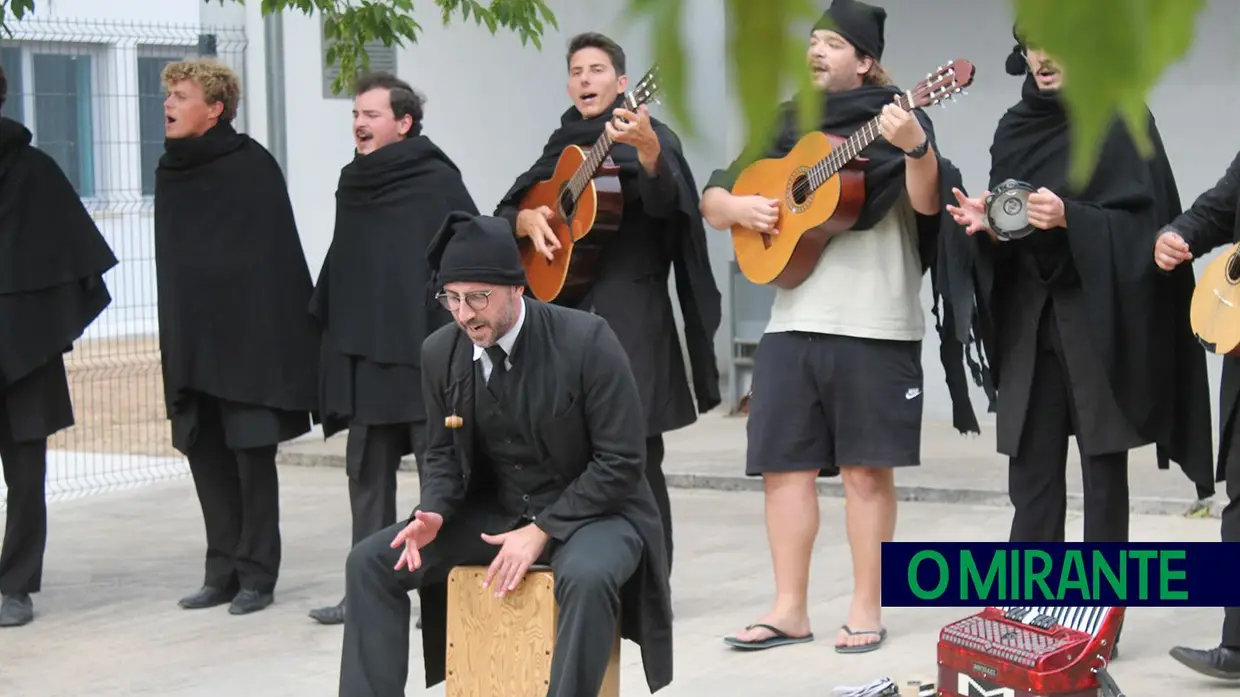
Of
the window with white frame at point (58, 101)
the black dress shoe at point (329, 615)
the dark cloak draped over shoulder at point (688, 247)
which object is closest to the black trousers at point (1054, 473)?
the dark cloak draped over shoulder at point (688, 247)

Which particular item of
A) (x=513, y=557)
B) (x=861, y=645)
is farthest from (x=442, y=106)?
(x=513, y=557)

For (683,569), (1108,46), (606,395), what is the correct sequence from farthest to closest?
(683,569)
(606,395)
(1108,46)

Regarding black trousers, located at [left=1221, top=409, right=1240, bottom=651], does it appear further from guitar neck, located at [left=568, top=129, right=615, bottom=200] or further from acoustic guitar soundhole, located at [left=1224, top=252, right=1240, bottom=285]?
guitar neck, located at [left=568, top=129, right=615, bottom=200]

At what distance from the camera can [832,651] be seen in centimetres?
545

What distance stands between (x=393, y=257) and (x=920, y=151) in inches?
A: 74.7

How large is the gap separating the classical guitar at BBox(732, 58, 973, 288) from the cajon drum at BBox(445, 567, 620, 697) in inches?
54.8

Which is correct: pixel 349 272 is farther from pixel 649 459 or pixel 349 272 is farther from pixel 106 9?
pixel 106 9

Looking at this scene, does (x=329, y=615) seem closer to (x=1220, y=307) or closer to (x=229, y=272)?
(x=229, y=272)

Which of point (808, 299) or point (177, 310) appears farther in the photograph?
point (177, 310)

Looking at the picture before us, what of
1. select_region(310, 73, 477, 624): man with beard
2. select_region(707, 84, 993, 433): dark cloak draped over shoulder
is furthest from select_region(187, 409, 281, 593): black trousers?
select_region(707, 84, 993, 433): dark cloak draped over shoulder

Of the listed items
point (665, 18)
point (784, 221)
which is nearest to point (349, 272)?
point (784, 221)

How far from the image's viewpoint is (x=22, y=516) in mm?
6285

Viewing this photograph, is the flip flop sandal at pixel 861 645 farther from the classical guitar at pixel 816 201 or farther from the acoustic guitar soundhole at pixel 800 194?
the acoustic guitar soundhole at pixel 800 194

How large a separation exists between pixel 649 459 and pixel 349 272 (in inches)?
47.6
